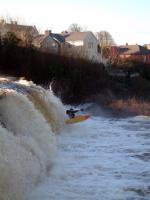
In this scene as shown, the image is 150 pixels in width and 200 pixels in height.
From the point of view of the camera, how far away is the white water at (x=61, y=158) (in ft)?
23.4

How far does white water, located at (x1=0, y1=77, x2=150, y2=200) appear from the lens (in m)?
7.12

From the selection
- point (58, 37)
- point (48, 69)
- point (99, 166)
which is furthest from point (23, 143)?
point (58, 37)

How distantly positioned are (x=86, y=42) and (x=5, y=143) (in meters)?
41.2

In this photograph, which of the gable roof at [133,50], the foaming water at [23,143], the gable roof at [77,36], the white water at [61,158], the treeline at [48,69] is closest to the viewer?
the foaming water at [23,143]

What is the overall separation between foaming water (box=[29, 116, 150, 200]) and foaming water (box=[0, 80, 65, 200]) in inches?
9.8

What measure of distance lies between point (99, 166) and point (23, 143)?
179 centimetres

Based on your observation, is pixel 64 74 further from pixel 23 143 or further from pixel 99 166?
pixel 23 143

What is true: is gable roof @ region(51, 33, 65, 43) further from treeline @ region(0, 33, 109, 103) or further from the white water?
the white water

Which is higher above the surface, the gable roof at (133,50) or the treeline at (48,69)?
the treeline at (48,69)

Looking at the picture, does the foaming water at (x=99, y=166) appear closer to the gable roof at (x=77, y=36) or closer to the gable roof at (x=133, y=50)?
the gable roof at (x=77, y=36)

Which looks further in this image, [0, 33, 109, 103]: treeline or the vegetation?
[0, 33, 109, 103]: treeline

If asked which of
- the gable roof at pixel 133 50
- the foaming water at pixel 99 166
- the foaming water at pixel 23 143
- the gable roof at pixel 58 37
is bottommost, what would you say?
the gable roof at pixel 133 50

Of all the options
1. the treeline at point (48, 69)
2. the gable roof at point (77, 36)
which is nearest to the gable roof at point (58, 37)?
the gable roof at point (77, 36)

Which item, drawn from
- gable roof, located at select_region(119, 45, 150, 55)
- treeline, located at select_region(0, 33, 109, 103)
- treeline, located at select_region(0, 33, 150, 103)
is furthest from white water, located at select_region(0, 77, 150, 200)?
gable roof, located at select_region(119, 45, 150, 55)
